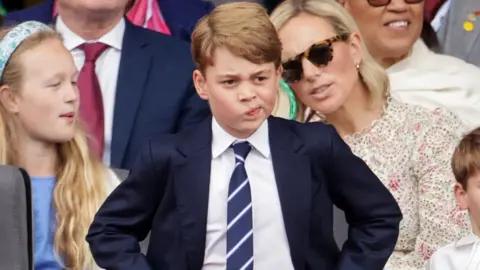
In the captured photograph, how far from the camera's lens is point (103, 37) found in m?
3.48

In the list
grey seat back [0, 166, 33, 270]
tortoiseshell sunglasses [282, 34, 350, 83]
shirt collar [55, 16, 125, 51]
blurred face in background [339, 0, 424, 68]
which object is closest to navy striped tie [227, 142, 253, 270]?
grey seat back [0, 166, 33, 270]

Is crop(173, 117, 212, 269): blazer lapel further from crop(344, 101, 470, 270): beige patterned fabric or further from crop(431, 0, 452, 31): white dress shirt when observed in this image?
crop(431, 0, 452, 31): white dress shirt

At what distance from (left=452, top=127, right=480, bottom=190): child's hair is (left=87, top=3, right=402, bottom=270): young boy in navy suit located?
174 millimetres

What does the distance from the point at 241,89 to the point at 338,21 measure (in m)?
0.70

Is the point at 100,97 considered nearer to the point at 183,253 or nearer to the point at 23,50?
the point at 23,50

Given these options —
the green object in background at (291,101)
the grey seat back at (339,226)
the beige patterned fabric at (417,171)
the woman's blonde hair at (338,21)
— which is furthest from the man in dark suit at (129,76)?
the grey seat back at (339,226)

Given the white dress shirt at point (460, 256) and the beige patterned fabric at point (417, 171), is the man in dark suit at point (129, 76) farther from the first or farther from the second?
the white dress shirt at point (460, 256)

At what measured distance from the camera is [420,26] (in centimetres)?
362

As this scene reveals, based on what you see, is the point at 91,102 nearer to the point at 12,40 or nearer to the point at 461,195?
the point at 12,40

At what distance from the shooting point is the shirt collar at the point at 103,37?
3469 millimetres

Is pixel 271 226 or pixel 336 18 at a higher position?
pixel 336 18

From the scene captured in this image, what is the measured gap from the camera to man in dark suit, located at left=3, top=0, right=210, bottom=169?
3354 millimetres

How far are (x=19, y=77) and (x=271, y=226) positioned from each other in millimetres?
793

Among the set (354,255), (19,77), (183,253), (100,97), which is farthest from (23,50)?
(354,255)
